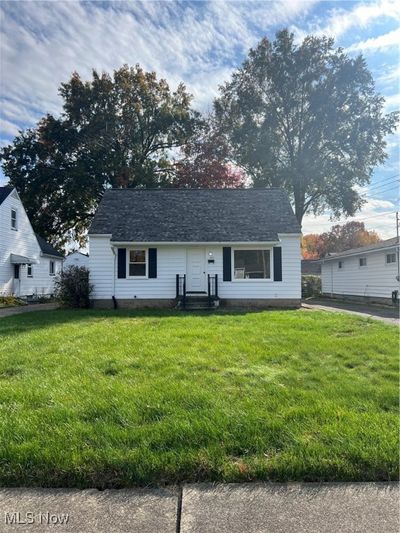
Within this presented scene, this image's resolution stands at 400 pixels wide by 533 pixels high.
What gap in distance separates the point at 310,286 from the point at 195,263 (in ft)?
45.1

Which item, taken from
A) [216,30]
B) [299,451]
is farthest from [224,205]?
[299,451]

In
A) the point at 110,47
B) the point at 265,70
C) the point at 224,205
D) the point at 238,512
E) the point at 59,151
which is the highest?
the point at 265,70

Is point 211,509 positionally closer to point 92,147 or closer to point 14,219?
point 14,219

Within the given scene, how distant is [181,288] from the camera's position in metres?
15.3

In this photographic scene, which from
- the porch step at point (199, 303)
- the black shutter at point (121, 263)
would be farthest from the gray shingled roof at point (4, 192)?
the porch step at point (199, 303)

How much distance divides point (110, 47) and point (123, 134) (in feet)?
76.5

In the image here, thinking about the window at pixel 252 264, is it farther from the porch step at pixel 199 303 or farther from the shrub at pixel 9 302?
the shrub at pixel 9 302

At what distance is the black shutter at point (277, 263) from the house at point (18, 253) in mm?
15468

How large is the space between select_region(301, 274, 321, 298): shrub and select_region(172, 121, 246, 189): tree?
10.0 meters

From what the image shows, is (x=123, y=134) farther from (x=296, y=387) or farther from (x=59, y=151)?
(x=296, y=387)

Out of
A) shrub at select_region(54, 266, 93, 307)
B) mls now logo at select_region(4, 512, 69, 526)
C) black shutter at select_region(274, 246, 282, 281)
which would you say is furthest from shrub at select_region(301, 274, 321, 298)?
mls now logo at select_region(4, 512, 69, 526)

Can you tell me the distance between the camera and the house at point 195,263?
1522 centimetres

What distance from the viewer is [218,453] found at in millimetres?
2939

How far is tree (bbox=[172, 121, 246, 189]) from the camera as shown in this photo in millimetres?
29875
